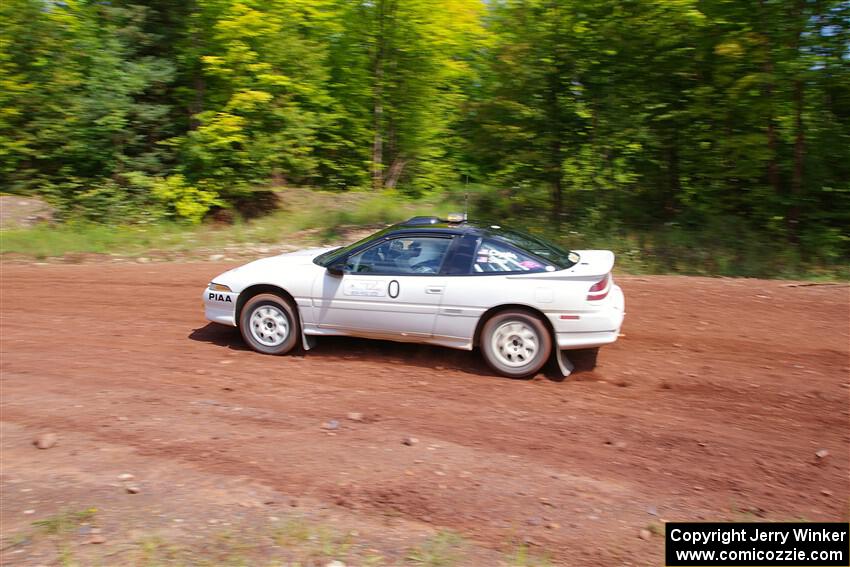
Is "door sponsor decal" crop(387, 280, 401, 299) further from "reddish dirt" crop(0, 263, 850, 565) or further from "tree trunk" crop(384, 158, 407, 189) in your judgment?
"tree trunk" crop(384, 158, 407, 189)

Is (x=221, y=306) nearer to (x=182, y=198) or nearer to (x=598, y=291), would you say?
(x=598, y=291)

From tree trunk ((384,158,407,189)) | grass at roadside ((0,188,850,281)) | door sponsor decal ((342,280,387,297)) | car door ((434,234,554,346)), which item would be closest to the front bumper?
door sponsor decal ((342,280,387,297))

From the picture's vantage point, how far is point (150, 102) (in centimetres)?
1805

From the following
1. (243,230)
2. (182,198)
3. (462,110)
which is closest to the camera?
(243,230)

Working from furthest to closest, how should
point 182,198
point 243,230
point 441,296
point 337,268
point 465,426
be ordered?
point 182,198 < point 243,230 < point 337,268 < point 441,296 < point 465,426

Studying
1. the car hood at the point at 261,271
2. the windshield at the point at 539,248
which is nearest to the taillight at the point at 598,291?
the windshield at the point at 539,248

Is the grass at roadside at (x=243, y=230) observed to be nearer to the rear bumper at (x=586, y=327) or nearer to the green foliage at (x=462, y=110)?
the green foliage at (x=462, y=110)

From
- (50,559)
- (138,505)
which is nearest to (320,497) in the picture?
(138,505)

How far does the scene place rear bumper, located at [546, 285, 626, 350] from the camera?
6387 mm

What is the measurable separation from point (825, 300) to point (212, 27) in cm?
1541

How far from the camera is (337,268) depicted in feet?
23.1

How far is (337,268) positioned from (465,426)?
7.77 feet

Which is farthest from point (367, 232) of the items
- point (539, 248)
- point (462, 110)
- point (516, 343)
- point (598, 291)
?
point (598, 291)

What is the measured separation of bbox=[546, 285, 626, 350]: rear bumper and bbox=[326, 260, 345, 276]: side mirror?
216cm
